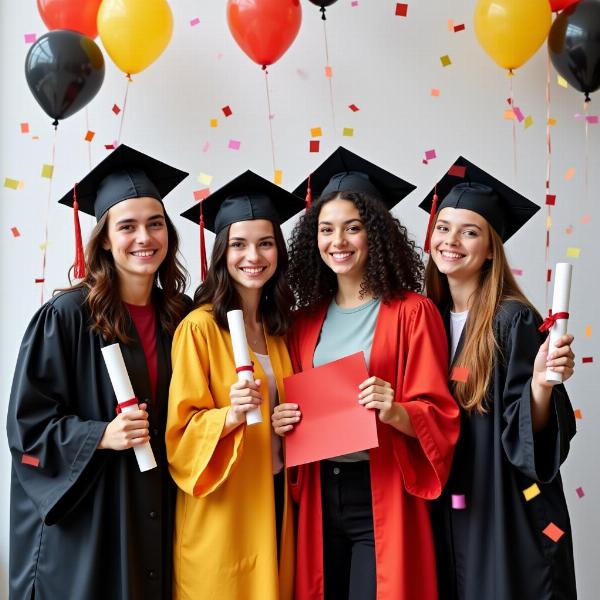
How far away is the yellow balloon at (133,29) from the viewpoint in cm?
301

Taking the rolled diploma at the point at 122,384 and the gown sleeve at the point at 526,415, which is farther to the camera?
the gown sleeve at the point at 526,415

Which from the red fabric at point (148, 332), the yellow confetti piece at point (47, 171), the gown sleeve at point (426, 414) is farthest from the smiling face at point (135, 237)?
the yellow confetti piece at point (47, 171)

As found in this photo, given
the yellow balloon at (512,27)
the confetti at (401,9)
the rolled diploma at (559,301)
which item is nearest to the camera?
the rolled diploma at (559,301)

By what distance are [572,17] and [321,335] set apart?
164 cm

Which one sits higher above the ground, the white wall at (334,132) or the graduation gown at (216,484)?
the white wall at (334,132)

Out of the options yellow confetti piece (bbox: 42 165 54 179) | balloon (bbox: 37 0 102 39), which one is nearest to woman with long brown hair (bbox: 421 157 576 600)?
balloon (bbox: 37 0 102 39)

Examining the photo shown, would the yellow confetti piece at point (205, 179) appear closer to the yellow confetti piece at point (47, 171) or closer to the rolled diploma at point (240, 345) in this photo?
the yellow confetti piece at point (47, 171)

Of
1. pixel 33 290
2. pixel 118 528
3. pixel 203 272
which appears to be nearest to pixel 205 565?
pixel 118 528

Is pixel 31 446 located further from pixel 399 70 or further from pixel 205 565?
pixel 399 70

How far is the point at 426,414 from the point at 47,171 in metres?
2.06

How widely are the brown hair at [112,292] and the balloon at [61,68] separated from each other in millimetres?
536

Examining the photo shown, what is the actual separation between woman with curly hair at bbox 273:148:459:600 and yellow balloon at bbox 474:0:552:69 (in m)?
0.92

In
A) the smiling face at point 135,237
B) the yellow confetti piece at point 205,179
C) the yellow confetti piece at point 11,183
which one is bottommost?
the smiling face at point 135,237

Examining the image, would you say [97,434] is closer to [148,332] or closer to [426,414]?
[148,332]
